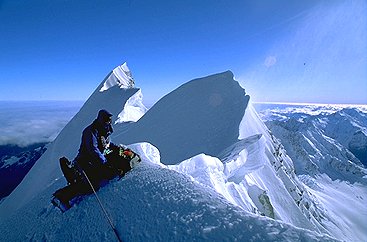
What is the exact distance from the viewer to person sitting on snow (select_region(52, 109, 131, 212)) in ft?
21.2

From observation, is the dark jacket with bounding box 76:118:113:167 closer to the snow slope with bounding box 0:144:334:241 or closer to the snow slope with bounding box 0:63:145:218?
the snow slope with bounding box 0:144:334:241

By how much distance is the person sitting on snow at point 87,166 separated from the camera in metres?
6.47

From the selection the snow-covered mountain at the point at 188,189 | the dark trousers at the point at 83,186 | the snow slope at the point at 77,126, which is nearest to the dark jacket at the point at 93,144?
the dark trousers at the point at 83,186

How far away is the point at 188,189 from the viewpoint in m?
5.51

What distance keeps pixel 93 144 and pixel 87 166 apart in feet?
2.24

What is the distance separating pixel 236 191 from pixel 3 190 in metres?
124

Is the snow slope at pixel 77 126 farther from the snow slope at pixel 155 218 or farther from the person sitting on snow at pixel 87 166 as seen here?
the snow slope at pixel 155 218

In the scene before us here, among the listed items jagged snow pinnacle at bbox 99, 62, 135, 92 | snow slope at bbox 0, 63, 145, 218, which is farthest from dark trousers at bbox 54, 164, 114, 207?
jagged snow pinnacle at bbox 99, 62, 135, 92

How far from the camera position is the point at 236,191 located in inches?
447

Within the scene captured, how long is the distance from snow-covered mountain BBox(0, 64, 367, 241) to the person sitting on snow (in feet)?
1.27

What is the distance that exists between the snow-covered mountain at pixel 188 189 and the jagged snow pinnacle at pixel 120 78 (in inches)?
582

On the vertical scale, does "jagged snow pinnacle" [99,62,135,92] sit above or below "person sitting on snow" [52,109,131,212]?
above

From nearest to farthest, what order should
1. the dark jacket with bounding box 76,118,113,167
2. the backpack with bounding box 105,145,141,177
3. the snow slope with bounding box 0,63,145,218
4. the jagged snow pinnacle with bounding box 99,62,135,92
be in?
the dark jacket with bounding box 76,118,113,167 < the backpack with bounding box 105,145,141,177 < the snow slope with bounding box 0,63,145,218 < the jagged snow pinnacle with bounding box 99,62,135,92

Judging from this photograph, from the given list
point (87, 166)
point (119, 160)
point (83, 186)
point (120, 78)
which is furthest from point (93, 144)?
point (120, 78)
